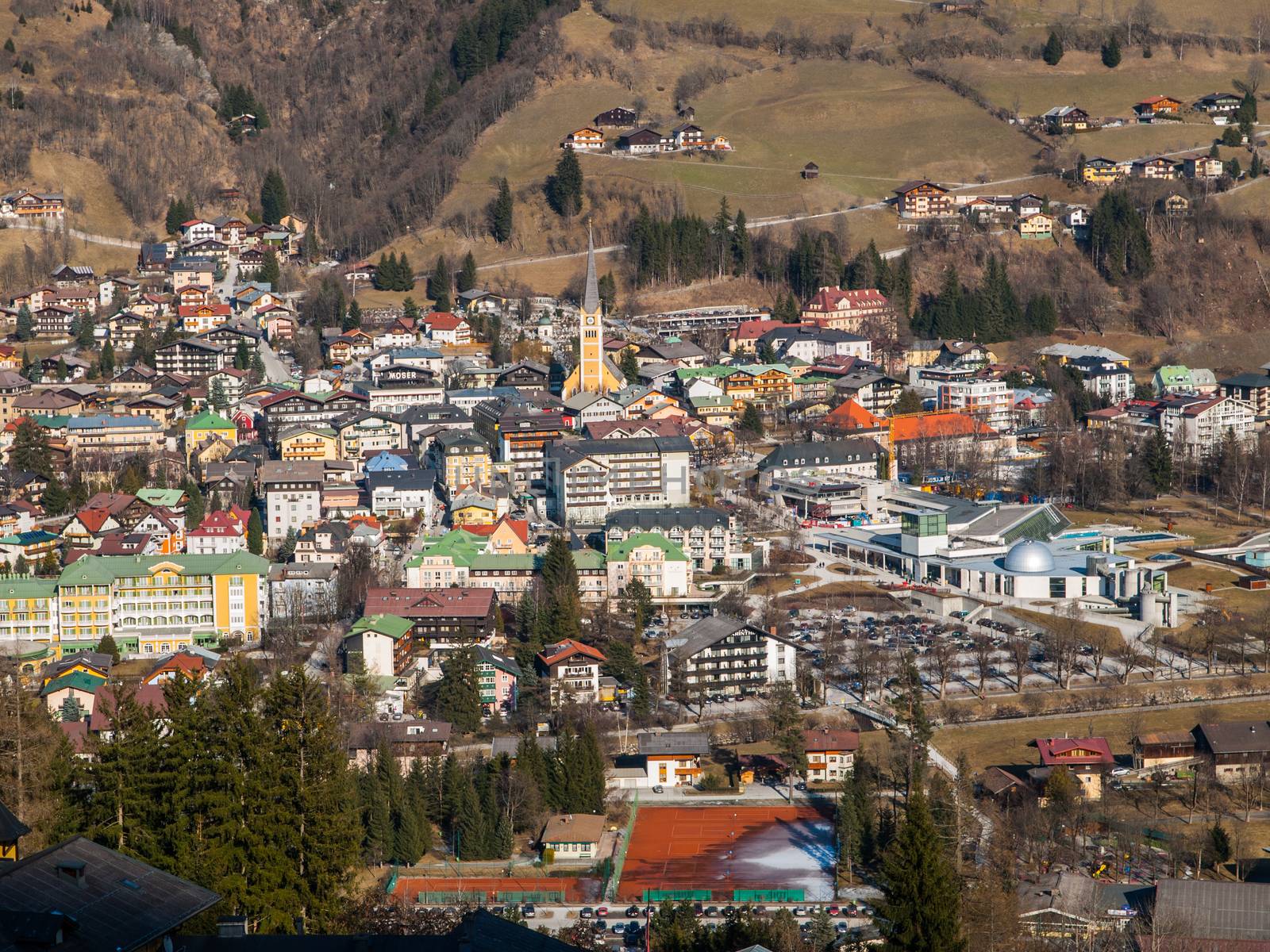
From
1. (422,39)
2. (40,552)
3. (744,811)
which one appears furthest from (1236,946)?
(422,39)

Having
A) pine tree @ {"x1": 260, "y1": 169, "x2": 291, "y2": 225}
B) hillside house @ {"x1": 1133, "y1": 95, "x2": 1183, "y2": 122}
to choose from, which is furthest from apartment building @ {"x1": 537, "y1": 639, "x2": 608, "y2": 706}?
hillside house @ {"x1": 1133, "y1": 95, "x2": 1183, "y2": 122}

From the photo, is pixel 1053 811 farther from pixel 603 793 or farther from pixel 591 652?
pixel 591 652

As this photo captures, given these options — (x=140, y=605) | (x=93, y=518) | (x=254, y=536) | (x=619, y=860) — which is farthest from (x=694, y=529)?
(x=619, y=860)

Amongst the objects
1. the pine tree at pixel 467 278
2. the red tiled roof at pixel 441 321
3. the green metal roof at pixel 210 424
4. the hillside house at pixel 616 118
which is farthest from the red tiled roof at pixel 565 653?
the hillside house at pixel 616 118

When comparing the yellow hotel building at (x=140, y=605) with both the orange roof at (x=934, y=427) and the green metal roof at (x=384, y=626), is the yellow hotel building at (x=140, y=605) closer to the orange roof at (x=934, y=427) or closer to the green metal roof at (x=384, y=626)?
the green metal roof at (x=384, y=626)

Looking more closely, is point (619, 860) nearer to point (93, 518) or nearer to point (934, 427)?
point (93, 518)
